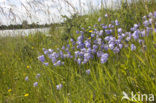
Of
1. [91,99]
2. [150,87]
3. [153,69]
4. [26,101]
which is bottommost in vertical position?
[26,101]

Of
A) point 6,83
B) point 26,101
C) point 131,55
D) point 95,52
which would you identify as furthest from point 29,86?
point 131,55

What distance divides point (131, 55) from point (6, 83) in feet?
5.92

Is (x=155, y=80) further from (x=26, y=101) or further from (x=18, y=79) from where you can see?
(x=18, y=79)

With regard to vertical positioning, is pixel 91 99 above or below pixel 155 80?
below

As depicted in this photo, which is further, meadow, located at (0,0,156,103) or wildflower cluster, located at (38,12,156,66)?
wildflower cluster, located at (38,12,156,66)

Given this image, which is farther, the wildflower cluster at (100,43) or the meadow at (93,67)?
the wildflower cluster at (100,43)

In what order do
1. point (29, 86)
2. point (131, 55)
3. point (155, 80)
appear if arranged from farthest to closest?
point (29, 86)
point (131, 55)
point (155, 80)

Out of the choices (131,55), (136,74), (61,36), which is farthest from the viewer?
(61,36)

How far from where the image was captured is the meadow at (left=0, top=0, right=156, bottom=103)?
1302mm

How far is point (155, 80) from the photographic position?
1138 mm

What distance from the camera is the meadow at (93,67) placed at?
1302 mm

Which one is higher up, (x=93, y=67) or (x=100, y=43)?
(x=100, y=43)

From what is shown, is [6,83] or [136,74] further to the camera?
[6,83]

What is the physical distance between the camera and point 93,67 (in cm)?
212
